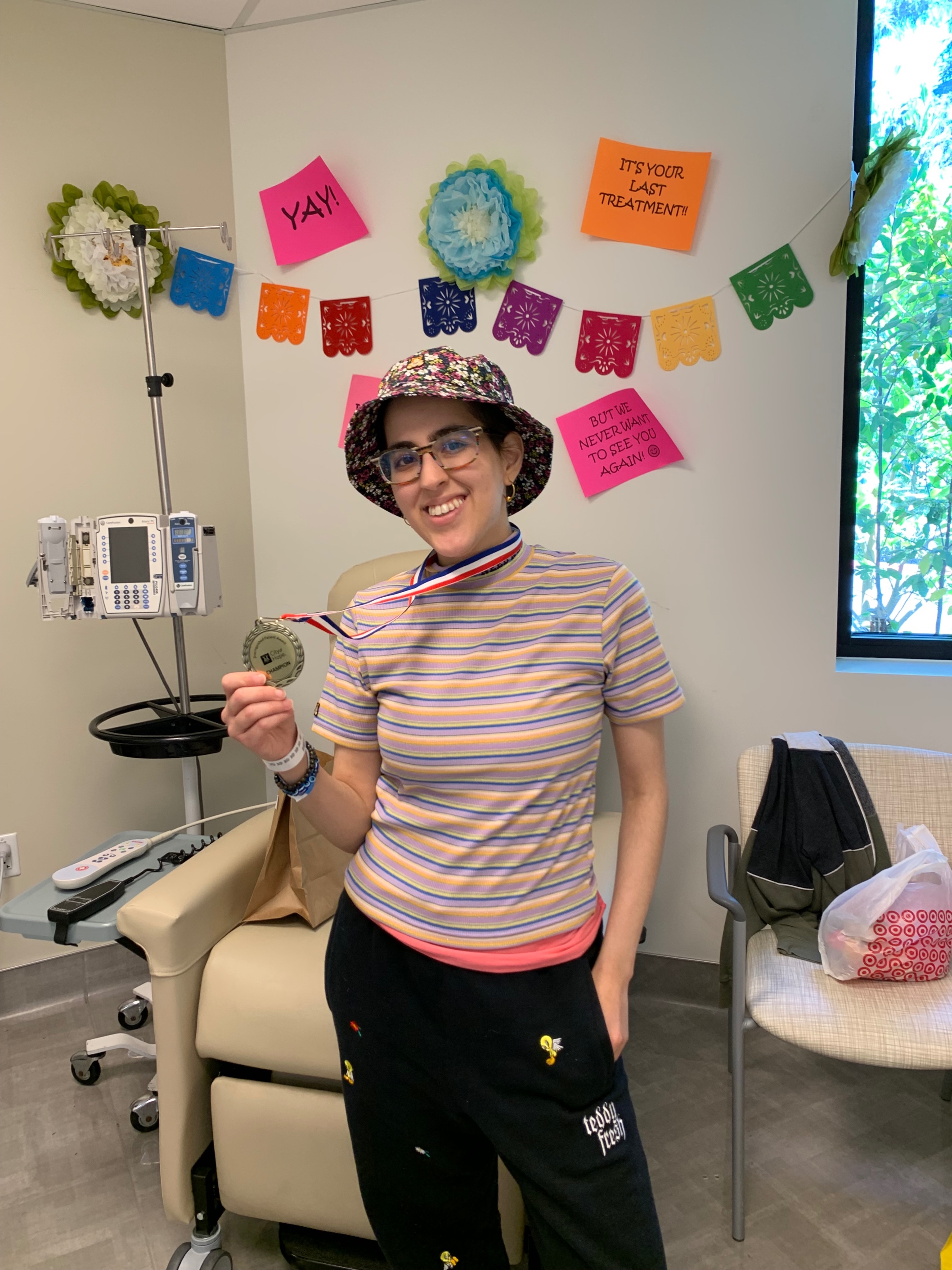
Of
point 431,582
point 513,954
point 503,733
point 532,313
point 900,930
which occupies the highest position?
point 532,313

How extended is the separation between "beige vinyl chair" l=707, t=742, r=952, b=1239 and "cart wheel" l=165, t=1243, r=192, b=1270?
3.11 feet

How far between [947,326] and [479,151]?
1.19m

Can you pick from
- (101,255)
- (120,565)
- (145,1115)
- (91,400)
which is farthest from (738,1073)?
(101,255)

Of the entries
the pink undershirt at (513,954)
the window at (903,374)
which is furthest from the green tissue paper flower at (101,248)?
the pink undershirt at (513,954)

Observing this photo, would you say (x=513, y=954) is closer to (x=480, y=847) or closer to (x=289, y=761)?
(x=480, y=847)

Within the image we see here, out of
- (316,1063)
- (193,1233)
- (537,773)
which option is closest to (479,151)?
(537,773)

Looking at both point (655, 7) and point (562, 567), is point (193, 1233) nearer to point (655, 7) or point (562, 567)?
point (562, 567)

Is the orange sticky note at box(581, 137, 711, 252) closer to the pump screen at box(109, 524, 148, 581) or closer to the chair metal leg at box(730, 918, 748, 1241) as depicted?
the pump screen at box(109, 524, 148, 581)

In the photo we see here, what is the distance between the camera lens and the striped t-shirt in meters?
0.89

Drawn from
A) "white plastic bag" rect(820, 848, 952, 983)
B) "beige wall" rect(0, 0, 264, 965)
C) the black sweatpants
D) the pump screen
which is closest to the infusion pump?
the pump screen

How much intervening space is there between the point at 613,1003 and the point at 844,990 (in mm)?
782

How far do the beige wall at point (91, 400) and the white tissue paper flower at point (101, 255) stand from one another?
2.6 inches

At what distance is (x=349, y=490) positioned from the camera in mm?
2275

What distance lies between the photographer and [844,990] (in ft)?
4.85
